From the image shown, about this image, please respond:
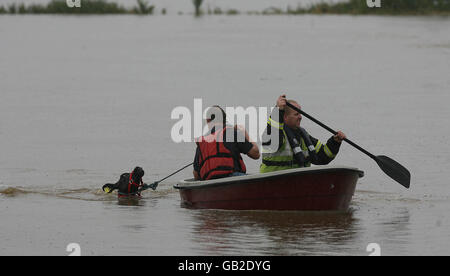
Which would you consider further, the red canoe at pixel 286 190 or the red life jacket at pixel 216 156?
the red life jacket at pixel 216 156

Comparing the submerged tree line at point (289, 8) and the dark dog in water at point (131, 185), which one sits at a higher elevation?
the dark dog in water at point (131, 185)

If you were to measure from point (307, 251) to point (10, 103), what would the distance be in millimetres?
13218

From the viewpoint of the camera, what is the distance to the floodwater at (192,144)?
9297 mm

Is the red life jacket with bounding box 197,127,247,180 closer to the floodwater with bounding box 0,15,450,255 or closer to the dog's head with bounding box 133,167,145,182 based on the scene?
the floodwater with bounding box 0,15,450,255

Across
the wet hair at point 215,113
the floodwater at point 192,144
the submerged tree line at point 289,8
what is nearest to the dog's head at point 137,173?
the floodwater at point 192,144

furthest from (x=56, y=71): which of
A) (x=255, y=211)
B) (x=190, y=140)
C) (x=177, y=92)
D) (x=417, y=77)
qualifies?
(x=255, y=211)

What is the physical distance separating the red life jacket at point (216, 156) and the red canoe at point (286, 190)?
5.6 inches

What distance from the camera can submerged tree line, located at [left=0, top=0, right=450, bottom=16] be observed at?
2160 inches

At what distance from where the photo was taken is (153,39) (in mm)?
38719

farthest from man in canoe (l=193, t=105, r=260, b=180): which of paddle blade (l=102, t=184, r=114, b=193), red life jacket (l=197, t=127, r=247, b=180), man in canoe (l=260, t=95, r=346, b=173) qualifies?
paddle blade (l=102, t=184, r=114, b=193)

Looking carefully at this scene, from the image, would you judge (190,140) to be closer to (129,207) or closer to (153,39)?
(129,207)

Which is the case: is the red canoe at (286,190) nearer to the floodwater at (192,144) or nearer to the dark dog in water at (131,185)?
the floodwater at (192,144)

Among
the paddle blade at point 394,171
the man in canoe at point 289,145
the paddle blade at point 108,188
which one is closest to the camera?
the man in canoe at point 289,145

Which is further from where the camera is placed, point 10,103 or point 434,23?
point 434,23
